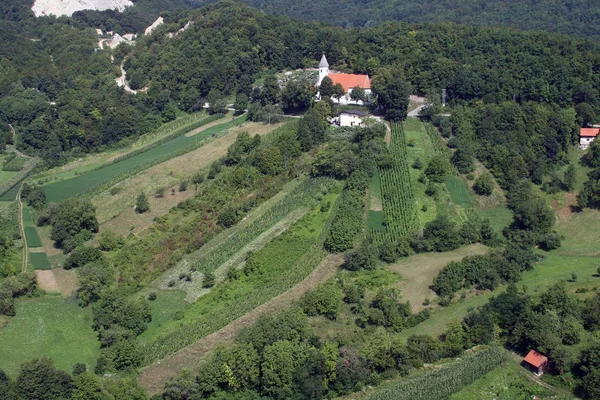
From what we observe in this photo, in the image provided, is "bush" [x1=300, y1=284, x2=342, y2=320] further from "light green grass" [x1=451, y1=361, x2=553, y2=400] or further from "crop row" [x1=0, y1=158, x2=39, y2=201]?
"crop row" [x1=0, y1=158, x2=39, y2=201]

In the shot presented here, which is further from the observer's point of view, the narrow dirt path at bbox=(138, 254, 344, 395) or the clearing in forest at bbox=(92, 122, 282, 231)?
the clearing in forest at bbox=(92, 122, 282, 231)

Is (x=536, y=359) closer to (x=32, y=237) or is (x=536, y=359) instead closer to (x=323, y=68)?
(x=32, y=237)

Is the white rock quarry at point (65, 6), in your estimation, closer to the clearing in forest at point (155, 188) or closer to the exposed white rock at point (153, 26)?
the exposed white rock at point (153, 26)

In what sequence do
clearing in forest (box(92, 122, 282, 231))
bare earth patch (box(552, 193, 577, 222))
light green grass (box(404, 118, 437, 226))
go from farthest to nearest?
1. clearing in forest (box(92, 122, 282, 231))
2. bare earth patch (box(552, 193, 577, 222))
3. light green grass (box(404, 118, 437, 226))

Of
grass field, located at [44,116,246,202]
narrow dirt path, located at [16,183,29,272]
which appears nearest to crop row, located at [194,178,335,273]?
narrow dirt path, located at [16,183,29,272]

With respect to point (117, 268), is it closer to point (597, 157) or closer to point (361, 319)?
point (361, 319)

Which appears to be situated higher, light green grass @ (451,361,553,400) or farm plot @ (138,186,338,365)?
farm plot @ (138,186,338,365)

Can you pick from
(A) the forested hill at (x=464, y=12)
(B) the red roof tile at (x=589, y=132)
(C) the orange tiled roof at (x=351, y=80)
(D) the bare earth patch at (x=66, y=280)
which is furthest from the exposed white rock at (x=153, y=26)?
(B) the red roof tile at (x=589, y=132)

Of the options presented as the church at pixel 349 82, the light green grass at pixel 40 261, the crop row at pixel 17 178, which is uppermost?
the church at pixel 349 82
